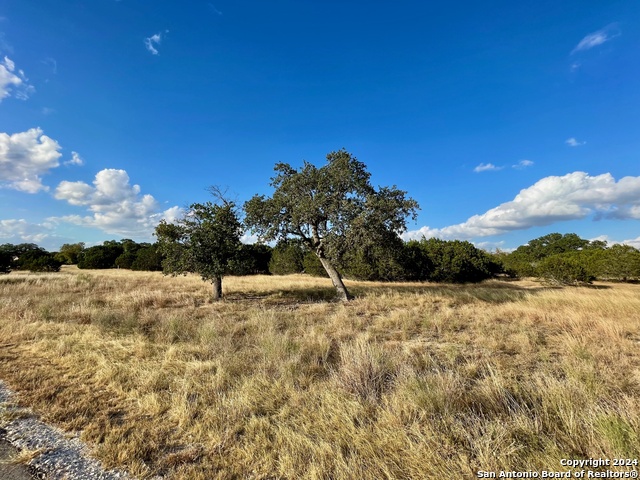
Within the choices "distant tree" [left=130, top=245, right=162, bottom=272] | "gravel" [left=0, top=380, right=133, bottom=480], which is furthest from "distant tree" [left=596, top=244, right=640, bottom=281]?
"distant tree" [left=130, top=245, right=162, bottom=272]

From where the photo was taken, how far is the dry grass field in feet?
9.50

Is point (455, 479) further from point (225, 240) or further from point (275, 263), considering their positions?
point (275, 263)

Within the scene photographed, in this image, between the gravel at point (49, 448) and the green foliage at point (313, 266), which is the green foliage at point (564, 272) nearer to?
the green foliage at point (313, 266)

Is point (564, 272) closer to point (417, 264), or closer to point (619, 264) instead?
point (619, 264)

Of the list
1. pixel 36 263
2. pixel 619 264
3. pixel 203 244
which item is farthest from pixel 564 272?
pixel 36 263

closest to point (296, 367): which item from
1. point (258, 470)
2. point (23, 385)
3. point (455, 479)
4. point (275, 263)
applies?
point (258, 470)

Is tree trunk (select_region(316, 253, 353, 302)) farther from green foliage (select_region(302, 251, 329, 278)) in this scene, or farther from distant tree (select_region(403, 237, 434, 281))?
green foliage (select_region(302, 251, 329, 278))

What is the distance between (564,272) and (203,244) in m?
31.0

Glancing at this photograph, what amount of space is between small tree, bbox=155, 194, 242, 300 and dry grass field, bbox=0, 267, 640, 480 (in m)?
5.75

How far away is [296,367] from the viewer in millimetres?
5348

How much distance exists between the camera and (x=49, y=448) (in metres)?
3.17

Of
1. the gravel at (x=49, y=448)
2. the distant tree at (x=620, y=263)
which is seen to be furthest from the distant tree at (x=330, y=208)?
the distant tree at (x=620, y=263)

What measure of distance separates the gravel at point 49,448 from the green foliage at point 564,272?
33.9m

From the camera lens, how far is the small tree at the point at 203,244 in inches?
575
